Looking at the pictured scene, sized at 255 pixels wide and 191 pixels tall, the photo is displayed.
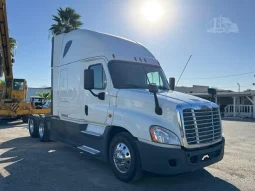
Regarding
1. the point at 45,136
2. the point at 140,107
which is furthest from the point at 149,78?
the point at 45,136

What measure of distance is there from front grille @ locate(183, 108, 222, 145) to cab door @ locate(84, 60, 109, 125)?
1.96m

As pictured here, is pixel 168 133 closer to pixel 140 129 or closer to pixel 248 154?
pixel 140 129

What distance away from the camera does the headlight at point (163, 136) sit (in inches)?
181

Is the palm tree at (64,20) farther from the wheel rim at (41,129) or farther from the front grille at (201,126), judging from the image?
the front grille at (201,126)

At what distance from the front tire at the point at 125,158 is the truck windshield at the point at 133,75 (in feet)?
4.03

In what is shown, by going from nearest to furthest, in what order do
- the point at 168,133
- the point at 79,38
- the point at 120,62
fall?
the point at 168,133 < the point at 120,62 < the point at 79,38

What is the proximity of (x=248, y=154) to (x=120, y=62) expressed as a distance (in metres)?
5.25

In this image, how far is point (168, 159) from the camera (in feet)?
14.9

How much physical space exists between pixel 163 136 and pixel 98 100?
2.09 meters

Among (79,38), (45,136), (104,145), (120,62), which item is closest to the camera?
(104,145)

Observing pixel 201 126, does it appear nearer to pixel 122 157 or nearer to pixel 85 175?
pixel 122 157

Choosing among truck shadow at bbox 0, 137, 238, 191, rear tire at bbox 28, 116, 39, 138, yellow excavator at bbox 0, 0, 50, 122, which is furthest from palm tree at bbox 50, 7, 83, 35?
truck shadow at bbox 0, 137, 238, 191

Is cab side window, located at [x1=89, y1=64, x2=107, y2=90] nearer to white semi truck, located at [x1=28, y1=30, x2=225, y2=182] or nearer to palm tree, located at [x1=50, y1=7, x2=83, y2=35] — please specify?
white semi truck, located at [x1=28, y1=30, x2=225, y2=182]

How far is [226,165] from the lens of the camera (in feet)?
21.5
